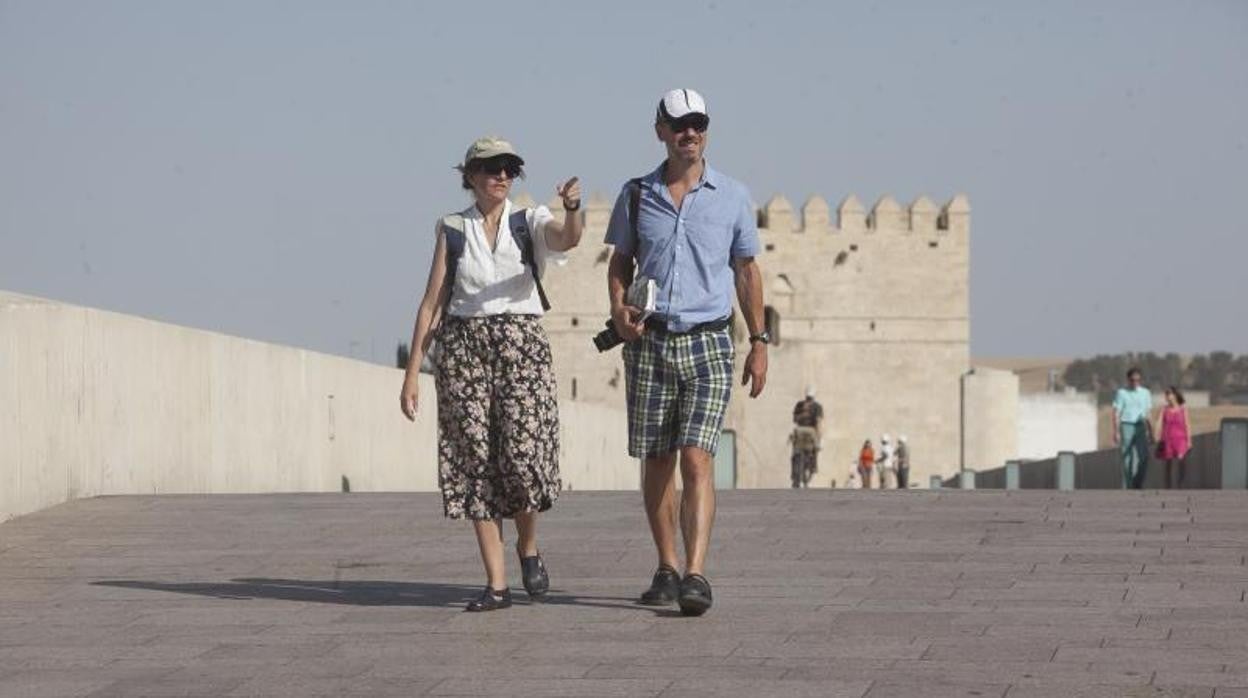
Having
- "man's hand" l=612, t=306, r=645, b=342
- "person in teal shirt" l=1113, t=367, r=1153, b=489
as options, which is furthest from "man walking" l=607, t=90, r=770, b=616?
"person in teal shirt" l=1113, t=367, r=1153, b=489

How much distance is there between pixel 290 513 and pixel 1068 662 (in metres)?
6.16

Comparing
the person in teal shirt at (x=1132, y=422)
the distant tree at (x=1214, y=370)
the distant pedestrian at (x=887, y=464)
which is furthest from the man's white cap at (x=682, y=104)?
the distant tree at (x=1214, y=370)

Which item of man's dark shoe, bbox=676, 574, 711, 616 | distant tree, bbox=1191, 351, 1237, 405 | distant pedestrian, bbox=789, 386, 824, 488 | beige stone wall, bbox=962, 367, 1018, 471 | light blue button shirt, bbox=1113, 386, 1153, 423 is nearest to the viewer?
man's dark shoe, bbox=676, 574, 711, 616

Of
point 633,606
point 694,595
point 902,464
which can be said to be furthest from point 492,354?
point 902,464

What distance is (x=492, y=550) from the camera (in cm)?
836

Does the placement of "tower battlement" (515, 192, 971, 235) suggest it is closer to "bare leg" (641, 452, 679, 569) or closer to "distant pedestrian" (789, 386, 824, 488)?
"distant pedestrian" (789, 386, 824, 488)

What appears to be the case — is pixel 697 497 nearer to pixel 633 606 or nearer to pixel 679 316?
pixel 633 606

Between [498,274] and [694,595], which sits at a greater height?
[498,274]

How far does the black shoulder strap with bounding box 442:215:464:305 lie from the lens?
8.52m

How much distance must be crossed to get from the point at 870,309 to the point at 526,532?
77.1 meters

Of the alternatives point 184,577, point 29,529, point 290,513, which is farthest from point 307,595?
point 290,513

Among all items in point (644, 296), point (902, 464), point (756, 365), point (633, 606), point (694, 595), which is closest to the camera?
point (694, 595)

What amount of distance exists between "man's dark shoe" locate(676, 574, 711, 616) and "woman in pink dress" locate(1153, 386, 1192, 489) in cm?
1696

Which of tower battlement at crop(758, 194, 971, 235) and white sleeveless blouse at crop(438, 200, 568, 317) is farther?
tower battlement at crop(758, 194, 971, 235)
